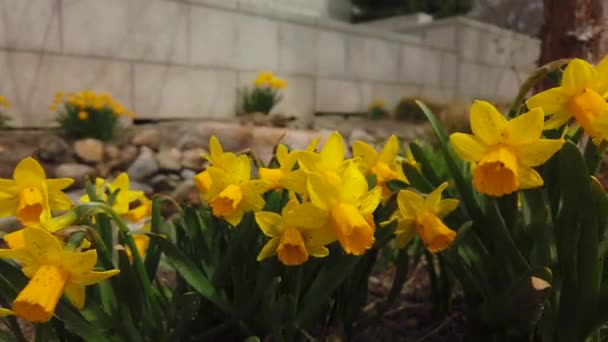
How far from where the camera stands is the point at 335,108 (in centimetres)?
564

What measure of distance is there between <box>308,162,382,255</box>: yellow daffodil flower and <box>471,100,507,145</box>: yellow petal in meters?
0.15

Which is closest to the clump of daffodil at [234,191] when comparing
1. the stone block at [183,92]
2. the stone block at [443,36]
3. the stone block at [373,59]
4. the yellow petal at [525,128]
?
the yellow petal at [525,128]

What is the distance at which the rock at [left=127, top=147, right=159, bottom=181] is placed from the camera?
3.30 meters

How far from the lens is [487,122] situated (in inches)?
27.0

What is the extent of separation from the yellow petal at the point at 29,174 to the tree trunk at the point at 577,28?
1748 mm

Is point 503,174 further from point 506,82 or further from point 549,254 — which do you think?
point 506,82

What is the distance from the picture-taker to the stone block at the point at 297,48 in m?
5.00

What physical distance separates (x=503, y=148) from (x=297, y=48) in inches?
182

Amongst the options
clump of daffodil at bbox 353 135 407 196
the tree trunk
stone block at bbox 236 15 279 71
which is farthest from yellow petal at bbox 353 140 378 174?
stone block at bbox 236 15 279 71

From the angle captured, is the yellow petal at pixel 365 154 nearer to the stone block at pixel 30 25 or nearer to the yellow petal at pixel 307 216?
the yellow petal at pixel 307 216

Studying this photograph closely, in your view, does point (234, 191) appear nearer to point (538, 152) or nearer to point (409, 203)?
point (409, 203)

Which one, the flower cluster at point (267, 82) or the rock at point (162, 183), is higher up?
the flower cluster at point (267, 82)

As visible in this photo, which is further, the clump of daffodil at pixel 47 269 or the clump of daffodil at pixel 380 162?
the clump of daffodil at pixel 380 162

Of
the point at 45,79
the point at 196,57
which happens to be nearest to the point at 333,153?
the point at 45,79
